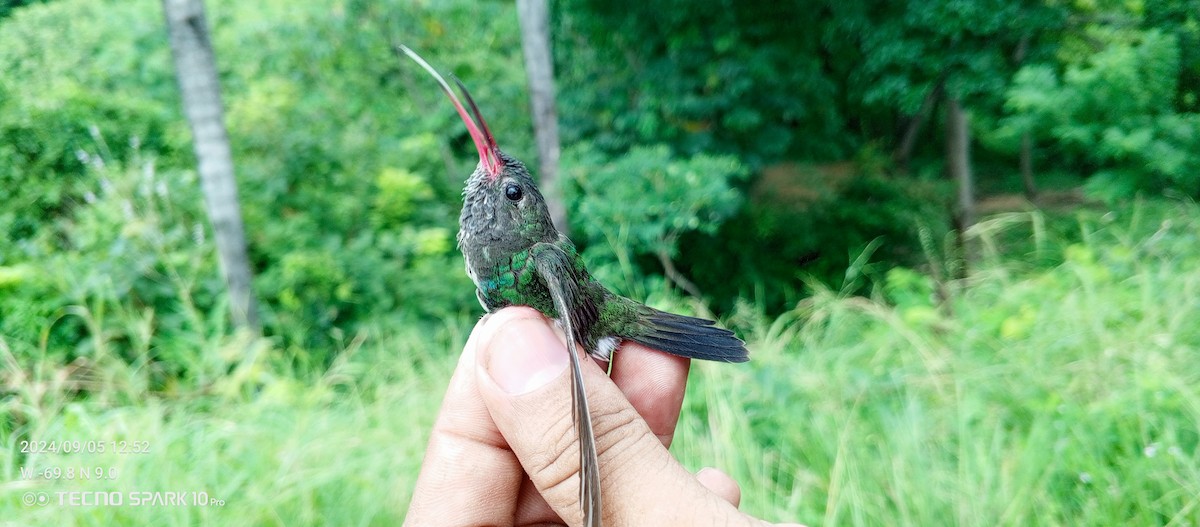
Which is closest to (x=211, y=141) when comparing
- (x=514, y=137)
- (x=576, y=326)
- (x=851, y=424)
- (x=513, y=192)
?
(x=513, y=192)

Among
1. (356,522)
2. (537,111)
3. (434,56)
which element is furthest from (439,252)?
(356,522)

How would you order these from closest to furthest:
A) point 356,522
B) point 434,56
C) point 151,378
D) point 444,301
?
point 356,522
point 151,378
point 444,301
point 434,56

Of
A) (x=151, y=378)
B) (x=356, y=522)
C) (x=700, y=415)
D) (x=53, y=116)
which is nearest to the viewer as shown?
(x=356, y=522)

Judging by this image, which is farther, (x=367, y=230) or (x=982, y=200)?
(x=982, y=200)

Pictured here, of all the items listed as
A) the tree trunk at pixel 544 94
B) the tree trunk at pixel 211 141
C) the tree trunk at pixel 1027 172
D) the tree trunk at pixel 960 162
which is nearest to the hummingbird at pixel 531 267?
the tree trunk at pixel 211 141

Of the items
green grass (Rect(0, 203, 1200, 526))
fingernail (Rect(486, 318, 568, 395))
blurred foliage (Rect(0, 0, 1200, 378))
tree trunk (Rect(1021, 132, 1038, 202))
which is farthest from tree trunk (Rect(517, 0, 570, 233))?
tree trunk (Rect(1021, 132, 1038, 202))

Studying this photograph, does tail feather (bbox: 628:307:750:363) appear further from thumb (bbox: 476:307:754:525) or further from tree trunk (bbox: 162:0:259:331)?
tree trunk (bbox: 162:0:259:331)

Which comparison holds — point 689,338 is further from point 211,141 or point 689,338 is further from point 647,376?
point 211,141

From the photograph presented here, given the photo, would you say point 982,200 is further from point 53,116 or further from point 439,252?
point 53,116
